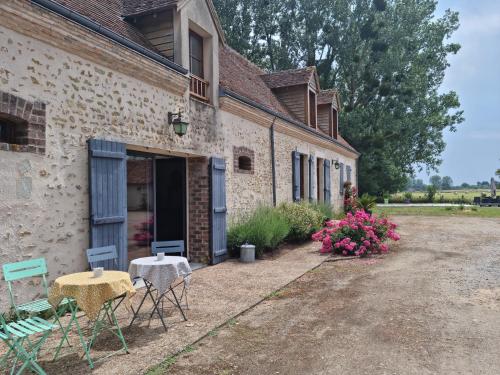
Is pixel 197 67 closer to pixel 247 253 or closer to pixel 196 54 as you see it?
pixel 196 54

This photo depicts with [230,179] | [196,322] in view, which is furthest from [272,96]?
[196,322]

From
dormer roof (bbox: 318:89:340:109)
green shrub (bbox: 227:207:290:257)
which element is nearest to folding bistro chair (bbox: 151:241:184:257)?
green shrub (bbox: 227:207:290:257)

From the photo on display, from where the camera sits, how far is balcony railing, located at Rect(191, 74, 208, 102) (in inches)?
329

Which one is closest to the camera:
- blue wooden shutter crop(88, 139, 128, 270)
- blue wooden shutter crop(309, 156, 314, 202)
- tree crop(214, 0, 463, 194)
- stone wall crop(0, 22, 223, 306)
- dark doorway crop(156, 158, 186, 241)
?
stone wall crop(0, 22, 223, 306)

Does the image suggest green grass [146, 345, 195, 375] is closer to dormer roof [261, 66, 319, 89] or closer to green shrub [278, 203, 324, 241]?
green shrub [278, 203, 324, 241]

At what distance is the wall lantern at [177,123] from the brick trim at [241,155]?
248 centimetres

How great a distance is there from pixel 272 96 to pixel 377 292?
999 cm

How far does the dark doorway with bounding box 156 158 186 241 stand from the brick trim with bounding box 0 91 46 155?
3781mm

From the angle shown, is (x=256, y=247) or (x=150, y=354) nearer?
(x=150, y=354)

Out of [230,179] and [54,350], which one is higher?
[230,179]

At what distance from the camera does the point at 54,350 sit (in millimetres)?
3914

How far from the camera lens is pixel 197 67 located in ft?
28.5

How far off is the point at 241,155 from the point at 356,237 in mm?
3521

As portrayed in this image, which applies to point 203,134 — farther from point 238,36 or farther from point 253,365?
point 238,36
